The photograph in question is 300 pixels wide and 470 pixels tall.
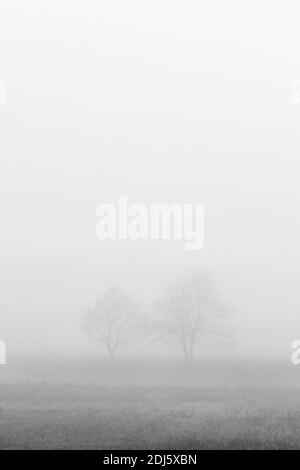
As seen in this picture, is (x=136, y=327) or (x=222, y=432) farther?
(x=136, y=327)

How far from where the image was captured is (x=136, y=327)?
67.9m

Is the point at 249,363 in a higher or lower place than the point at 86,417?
lower

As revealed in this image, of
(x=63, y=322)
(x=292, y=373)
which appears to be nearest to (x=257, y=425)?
(x=292, y=373)

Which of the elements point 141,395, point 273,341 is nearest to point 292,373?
point 141,395

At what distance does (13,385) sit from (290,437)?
1164 inches

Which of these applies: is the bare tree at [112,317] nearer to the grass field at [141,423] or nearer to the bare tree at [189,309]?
the bare tree at [189,309]

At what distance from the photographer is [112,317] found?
6700cm

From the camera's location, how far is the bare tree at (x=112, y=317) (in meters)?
66.7

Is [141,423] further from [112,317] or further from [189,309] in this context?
[112,317]

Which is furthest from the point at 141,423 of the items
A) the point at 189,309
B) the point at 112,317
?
the point at 112,317

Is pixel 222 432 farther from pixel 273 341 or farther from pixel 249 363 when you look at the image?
pixel 273 341

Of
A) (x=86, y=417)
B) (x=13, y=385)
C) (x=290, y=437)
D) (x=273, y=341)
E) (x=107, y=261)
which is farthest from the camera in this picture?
(x=107, y=261)

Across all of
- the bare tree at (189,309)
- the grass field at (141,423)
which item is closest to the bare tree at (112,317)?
the bare tree at (189,309)

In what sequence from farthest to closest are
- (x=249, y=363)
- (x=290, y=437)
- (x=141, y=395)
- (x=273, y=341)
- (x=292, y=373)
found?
(x=273, y=341)
(x=249, y=363)
(x=292, y=373)
(x=141, y=395)
(x=290, y=437)
